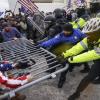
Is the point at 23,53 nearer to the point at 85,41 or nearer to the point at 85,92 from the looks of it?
the point at 85,41

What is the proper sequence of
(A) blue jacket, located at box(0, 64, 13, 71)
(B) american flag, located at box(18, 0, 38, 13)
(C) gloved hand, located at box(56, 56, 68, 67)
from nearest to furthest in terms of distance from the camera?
(C) gloved hand, located at box(56, 56, 68, 67) → (A) blue jacket, located at box(0, 64, 13, 71) → (B) american flag, located at box(18, 0, 38, 13)

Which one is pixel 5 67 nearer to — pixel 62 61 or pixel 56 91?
pixel 62 61

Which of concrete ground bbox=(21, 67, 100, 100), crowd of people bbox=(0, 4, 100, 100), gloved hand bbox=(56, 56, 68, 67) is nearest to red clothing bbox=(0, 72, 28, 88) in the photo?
crowd of people bbox=(0, 4, 100, 100)

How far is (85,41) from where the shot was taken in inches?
195

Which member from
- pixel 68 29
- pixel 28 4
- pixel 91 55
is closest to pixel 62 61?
pixel 91 55

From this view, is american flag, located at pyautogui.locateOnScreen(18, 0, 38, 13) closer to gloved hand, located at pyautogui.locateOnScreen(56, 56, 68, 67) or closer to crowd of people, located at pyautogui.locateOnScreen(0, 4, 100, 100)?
Result: crowd of people, located at pyautogui.locateOnScreen(0, 4, 100, 100)

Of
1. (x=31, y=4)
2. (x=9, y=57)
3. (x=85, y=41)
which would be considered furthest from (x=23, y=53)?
(x=31, y=4)

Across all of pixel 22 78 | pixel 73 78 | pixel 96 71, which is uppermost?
pixel 22 78

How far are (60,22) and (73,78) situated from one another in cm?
161

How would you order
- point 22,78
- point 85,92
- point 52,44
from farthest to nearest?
point 52,44 → point 85,92 → point 22,78

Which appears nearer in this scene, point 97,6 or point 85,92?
point 85,92

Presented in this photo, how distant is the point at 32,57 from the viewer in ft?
15.0

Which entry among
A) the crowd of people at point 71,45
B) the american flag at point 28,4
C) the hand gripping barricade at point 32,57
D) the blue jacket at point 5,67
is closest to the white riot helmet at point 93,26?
the crowd of people at point 71,45

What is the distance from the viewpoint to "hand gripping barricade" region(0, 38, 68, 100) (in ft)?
12.0
